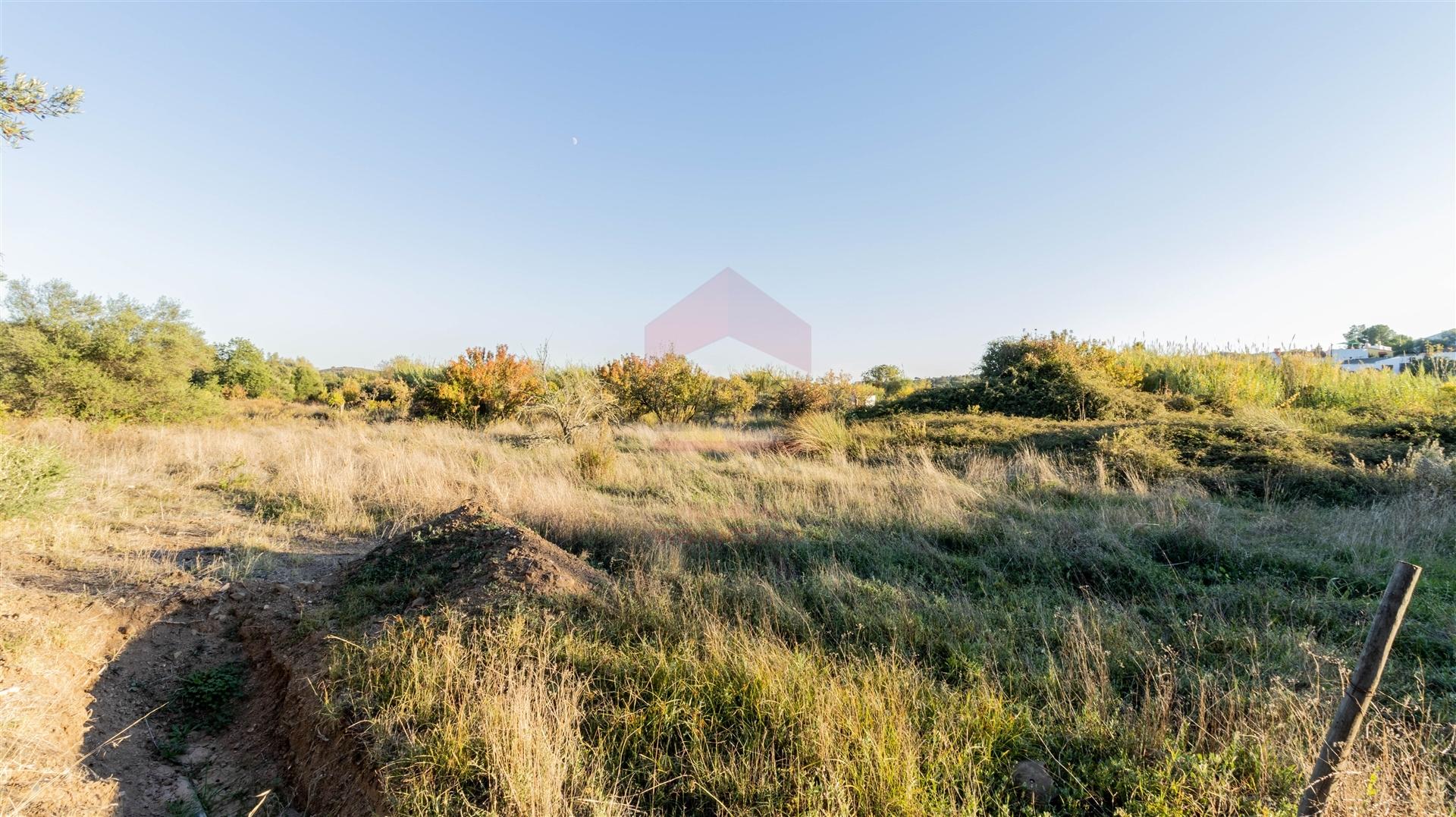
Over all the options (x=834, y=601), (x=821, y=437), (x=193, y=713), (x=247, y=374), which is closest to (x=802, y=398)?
(x=821, y=437)

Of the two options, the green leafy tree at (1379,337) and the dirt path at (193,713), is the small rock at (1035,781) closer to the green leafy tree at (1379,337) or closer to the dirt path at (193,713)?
the dirt path at (193,713)

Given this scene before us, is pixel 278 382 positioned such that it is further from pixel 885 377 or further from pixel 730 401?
pixel 885 377

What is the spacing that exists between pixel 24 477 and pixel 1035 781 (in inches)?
370

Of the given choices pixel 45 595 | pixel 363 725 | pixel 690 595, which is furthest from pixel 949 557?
pixel 45 595

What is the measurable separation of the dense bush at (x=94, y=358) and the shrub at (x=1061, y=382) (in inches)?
834

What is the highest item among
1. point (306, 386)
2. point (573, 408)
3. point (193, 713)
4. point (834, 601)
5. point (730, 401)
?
point (306, 386)

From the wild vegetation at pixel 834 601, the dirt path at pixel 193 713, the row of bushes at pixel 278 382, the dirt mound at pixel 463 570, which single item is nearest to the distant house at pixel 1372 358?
the wild vegetation at pixel 834 601

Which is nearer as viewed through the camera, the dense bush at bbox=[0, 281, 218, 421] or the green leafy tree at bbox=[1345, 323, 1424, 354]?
the dense bush at bbox=[0, 281, 218, 421]

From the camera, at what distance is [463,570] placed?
4.16 m

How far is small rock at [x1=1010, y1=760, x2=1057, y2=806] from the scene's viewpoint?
2.17 metres

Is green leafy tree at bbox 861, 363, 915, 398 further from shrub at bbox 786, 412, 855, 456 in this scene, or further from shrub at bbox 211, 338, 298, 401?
shrub at bbox 211, 338, 298, 401

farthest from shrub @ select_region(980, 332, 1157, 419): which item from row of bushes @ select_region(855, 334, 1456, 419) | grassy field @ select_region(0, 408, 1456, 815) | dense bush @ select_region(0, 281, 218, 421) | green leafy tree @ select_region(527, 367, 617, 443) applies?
dense bush @ select_region(0, 281, 218, 421)

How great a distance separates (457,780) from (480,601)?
155cm

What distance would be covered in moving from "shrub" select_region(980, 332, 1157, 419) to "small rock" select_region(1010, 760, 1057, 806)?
12717mm
